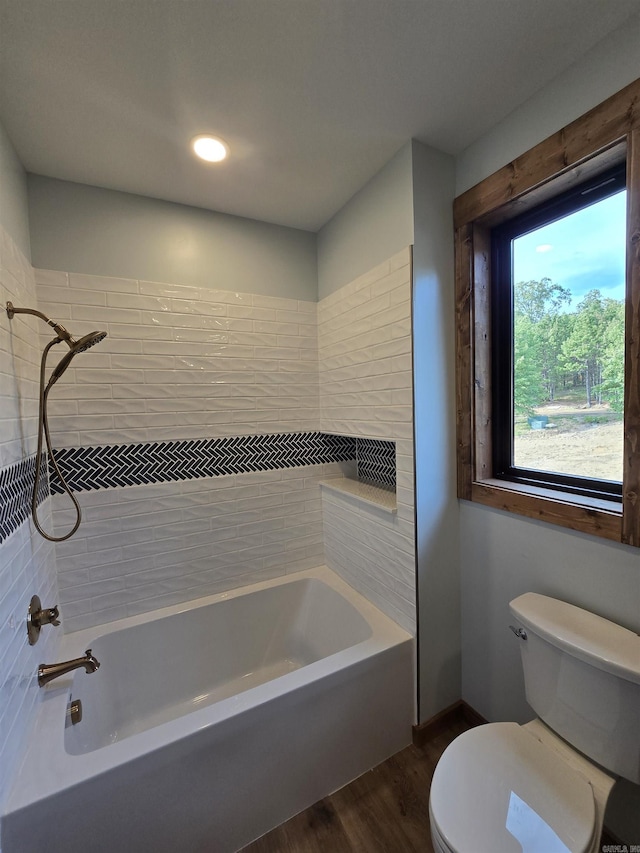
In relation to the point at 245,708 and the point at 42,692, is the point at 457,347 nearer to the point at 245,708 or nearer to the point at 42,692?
the point at 245,708

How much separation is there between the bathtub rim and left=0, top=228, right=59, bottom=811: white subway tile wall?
5 centimetres

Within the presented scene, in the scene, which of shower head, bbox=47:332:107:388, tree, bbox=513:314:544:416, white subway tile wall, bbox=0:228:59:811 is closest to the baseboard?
tree, bbox=513:314:544:416

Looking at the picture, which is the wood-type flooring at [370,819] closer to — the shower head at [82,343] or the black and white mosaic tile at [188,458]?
the black and white mosaic tile at [188,458]

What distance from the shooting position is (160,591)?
5.95ft

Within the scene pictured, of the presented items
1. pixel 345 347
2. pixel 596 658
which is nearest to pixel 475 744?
pixel 596 658

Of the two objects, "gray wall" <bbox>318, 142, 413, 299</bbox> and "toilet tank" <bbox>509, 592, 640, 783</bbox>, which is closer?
"toilet tank" <bbox>509, 592, 640, 783</bbox>

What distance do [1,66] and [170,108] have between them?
0.46m

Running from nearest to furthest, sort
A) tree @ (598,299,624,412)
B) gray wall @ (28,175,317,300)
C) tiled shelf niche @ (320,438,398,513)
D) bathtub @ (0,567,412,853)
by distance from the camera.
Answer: bathtub @ (0,567,412,853), tree @ (598,299,624,412), gray wall @ (28,175,317,300), tiled shelf niche @ (320,438,398,513)

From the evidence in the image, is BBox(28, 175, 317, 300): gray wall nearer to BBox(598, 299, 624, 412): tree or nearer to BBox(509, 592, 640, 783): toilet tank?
BBox(598, 299, 624, 412): tree

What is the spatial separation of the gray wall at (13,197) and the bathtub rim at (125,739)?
5.56ft

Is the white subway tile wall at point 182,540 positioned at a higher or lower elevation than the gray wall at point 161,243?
lower

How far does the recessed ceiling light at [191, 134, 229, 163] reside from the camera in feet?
4.47

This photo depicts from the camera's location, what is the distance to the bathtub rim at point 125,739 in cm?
100

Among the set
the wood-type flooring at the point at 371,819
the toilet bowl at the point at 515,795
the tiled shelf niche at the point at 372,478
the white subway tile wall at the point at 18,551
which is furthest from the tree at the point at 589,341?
the white subway tile wall at the point at 18,551
